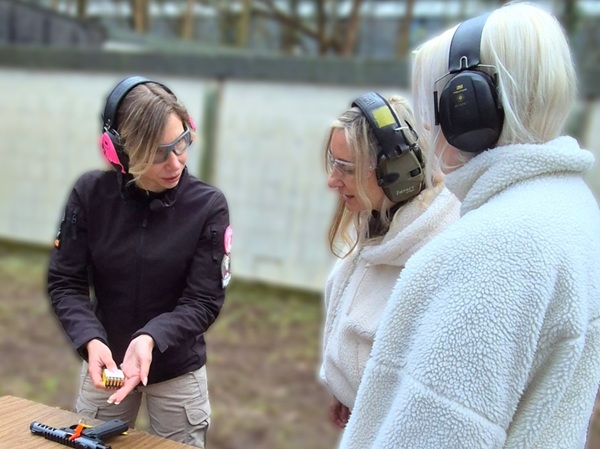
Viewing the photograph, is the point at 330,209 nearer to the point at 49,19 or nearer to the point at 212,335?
the point at 212,335

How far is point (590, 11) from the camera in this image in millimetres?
11914

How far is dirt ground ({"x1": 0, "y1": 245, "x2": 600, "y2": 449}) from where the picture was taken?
149 inches

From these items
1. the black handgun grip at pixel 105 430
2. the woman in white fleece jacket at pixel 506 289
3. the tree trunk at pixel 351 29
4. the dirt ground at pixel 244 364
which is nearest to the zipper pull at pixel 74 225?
the black handgun grip at pixel 105 430

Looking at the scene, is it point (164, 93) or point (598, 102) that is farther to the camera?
point (598, 102)

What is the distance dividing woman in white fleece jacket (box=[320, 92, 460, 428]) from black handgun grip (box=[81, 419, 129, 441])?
0.54 meters

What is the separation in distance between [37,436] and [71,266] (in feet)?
1.48

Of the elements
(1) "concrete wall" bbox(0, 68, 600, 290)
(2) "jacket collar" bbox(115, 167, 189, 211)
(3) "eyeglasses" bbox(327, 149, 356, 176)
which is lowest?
(1) "concrete wall" bbox(0, 68, 600, 290)

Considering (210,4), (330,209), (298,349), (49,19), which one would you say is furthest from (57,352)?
(210,4)

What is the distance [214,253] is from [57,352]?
3.67m

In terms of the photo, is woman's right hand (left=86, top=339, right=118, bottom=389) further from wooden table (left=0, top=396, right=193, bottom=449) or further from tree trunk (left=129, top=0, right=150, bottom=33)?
tree trunk (left=129, top=0, right=150, bottom=33)

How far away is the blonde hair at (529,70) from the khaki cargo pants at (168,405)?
1.11 metres

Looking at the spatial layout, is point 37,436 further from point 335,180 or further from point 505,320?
point 505,320

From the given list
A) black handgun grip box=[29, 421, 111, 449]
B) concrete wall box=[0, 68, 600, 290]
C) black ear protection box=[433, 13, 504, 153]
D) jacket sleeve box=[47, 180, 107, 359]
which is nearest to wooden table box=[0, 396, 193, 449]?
black handgun grip box=[29, 421, 111, 449]

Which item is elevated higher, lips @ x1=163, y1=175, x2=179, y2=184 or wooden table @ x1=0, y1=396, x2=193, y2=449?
lips @ x1=163, y1=175, x2=179, y2=184
